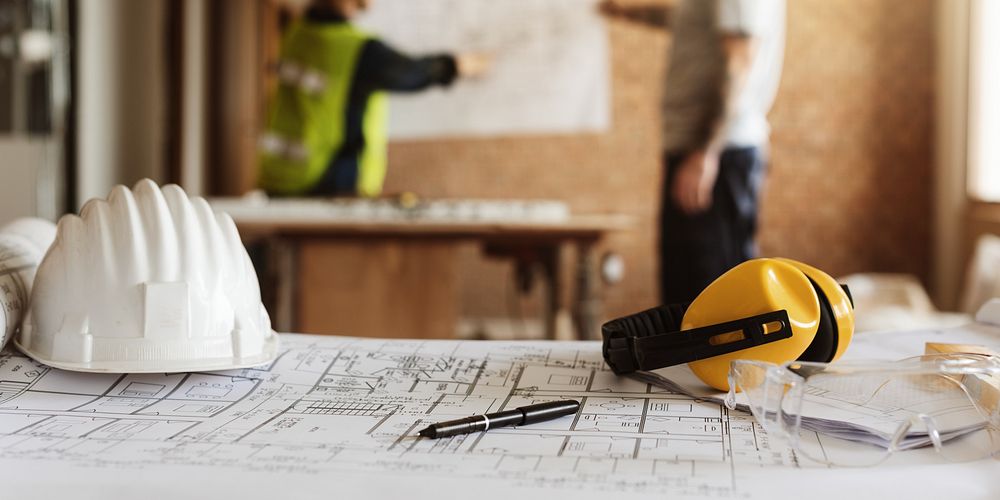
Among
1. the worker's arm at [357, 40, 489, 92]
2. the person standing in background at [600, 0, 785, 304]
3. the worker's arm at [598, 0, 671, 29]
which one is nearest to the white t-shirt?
the person standing in background at [600, 0, 785, 304]

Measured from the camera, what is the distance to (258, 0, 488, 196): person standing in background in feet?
11.0

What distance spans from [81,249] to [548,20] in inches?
117

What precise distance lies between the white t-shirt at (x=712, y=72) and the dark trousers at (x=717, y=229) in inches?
3.3

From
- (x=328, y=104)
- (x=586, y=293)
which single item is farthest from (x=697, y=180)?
(x=328, y=104)

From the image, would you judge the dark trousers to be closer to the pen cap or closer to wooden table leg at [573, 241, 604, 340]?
wooden table leg at [573, 241, 604, 340]

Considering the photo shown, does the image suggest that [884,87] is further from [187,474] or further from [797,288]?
A: [187,474]

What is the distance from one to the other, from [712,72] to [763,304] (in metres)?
2.47

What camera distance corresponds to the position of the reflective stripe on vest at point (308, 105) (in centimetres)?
334

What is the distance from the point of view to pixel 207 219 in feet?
2.11

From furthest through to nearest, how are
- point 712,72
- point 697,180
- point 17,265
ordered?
point 697,180 → point 712,72 → point 17,265

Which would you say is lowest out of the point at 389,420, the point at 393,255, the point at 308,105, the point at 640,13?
the point at 393,255

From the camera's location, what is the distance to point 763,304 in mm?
583

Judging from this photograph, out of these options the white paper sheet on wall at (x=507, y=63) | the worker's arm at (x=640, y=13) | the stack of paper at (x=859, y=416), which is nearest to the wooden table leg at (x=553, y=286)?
the white paper sheet on wall at (x=507, y=63)

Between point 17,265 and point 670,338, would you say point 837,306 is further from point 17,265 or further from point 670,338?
point 17,265
